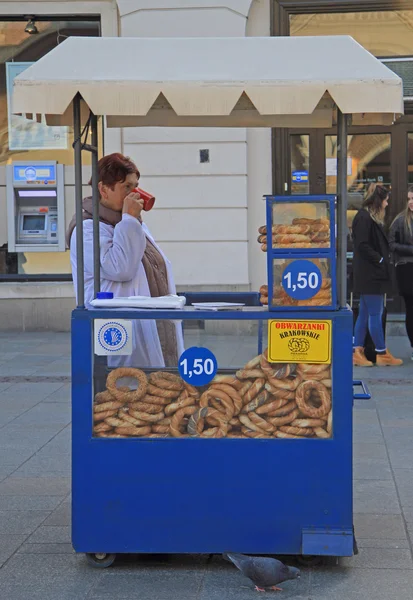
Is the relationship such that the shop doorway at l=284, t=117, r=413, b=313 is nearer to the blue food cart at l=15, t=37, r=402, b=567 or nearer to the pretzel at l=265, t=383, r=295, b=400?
the blue food cart at l=15, t=37, r=402, b=567

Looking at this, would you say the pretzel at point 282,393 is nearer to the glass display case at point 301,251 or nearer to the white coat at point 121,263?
the glass display case at point 301,251

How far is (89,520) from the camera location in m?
4.49

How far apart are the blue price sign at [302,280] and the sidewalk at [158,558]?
128 cm

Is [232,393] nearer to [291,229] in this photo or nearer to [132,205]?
[291,229]

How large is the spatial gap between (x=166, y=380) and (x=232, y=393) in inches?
12.1

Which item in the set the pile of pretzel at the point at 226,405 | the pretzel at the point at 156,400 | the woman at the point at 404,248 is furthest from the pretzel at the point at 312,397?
the woman at the point at 404,248

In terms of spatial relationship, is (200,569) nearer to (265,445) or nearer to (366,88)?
(265,445)

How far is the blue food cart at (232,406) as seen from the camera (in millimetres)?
4379

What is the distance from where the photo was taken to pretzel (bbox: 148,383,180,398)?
447 centimetres

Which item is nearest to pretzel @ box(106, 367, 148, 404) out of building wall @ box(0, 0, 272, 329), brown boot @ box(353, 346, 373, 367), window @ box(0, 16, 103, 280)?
brown boot @ box(353, 346, 373, 367)

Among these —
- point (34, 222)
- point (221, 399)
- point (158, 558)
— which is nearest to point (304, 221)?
point (221, 399)

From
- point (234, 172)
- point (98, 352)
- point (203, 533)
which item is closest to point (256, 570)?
point (203, 533)

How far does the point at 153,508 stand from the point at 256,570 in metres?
0.58

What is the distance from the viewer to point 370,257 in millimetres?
10281
